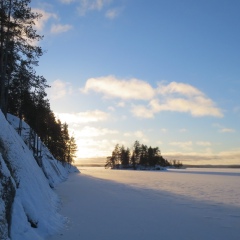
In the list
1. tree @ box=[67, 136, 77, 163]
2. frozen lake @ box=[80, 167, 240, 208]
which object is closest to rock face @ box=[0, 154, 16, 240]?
frozen lake @ box=[80, 167, 240, 208]

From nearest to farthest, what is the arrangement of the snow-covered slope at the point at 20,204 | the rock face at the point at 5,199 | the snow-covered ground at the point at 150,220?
the rock face at the point at 5,199 → the snow-covered slope at the point at 20,204 → the snow-covered ground at the point at 150,220

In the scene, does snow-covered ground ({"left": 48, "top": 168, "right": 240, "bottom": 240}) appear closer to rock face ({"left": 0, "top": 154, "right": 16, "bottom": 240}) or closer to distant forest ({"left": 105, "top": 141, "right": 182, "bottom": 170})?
rock face ({"left": 0, "top": 154, "right": 16, "bottom": 240})

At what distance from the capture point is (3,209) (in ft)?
21.3

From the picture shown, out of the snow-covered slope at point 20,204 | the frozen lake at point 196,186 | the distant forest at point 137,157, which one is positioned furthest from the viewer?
the distant forest at point 137,157

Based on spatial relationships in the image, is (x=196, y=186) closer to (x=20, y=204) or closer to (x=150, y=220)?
(x=150, y=220)

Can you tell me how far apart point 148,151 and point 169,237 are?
141 m

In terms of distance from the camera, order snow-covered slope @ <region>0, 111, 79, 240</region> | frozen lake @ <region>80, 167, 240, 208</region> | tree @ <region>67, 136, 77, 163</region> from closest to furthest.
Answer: snow-covered slope @ <region>0, 111, 79, 240</region> < frozen lake @ <region>80, 167, 240, 208</region> < tree @ <region>67, 136, 77, 163</region>

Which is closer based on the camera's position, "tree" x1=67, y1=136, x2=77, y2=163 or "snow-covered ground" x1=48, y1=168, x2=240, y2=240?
"snow-covered ground" x1=48, y1=168, x2=240, y2=240

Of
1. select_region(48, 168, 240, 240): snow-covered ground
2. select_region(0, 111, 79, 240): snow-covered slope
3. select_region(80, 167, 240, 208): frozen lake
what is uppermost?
select_region(0, 111, 79, 240): snow-covered slope

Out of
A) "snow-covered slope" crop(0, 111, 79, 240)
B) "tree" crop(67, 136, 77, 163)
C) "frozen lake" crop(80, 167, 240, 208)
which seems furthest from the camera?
"tree" crop(67, 136, 77, 163)

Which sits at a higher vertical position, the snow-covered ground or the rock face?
the rock face

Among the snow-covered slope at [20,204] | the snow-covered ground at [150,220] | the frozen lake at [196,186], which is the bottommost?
the snow-covered ground at [150,220]

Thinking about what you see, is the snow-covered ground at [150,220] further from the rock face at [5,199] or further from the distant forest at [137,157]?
the distant forest at [137,157]

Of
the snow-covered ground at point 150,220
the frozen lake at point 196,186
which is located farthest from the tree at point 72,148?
the snow-covered ground at point 150,220
